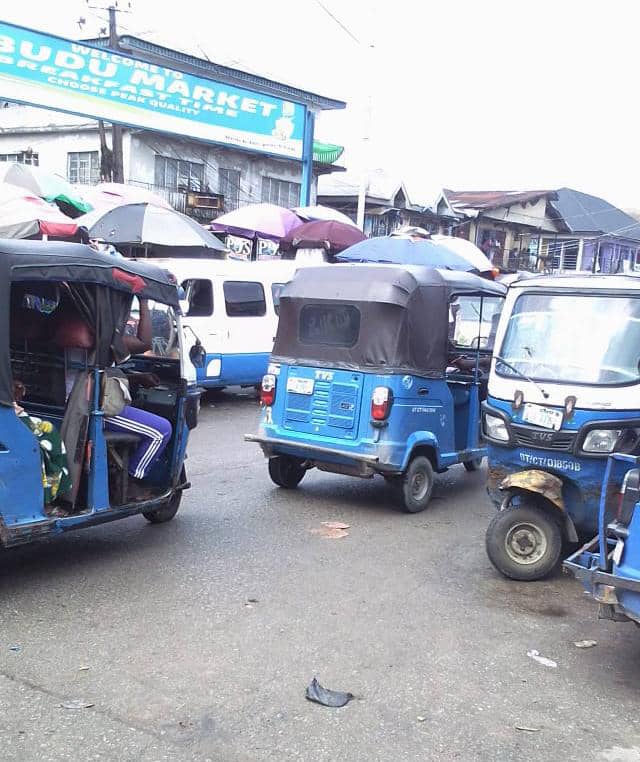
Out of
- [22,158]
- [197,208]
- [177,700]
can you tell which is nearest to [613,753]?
[177,700]

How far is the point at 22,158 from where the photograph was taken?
92.9ft

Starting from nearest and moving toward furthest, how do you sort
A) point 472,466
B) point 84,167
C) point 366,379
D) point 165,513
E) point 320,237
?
point 165,513
point 366,379
point 472,466
point 320,237
point 84,167

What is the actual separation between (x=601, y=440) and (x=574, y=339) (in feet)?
2.92

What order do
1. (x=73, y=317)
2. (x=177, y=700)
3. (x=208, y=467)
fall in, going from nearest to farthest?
1. (x=177, y=700)
2. (x=73, y=317)
3. (x=208, y=467)

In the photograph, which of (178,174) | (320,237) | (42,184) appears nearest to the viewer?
(42,184)

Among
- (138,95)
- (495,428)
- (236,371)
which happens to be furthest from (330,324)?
(138,95)

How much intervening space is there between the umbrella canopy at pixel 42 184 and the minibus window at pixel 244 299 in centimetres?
480

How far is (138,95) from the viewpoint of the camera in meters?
19.2

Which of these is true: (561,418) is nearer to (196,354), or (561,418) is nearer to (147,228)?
(196,354)

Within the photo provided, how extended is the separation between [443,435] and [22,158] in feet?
80.4

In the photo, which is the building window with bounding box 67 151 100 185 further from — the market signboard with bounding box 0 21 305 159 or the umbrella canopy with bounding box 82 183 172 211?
the umbrella canopy with bounding box 82 183 172 211

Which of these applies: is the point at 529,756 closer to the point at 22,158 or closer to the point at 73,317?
the point at 73,317

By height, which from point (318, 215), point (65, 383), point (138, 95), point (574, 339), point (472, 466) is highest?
point (138, 95)

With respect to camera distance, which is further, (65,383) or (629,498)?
(65,383)
